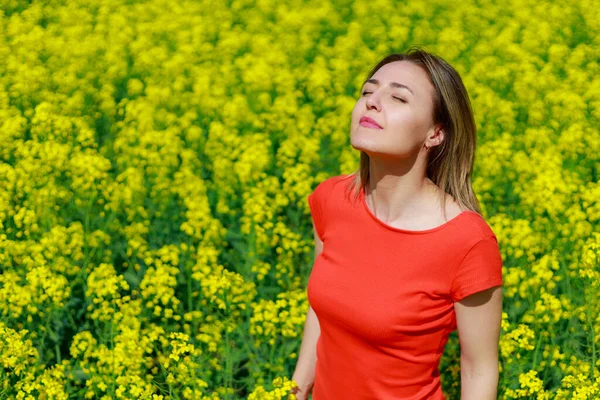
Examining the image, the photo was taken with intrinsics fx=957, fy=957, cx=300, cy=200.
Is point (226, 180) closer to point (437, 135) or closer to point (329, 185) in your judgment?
point (329, 185)

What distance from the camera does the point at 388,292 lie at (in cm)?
252

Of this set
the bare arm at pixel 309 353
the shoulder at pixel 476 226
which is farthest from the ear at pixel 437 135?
the bare arm at pixel 309 353

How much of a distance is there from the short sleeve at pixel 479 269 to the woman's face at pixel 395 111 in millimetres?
308

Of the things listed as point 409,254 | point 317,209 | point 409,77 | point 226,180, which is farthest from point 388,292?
point 226,180

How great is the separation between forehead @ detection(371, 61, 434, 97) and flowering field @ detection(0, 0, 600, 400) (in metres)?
1.06

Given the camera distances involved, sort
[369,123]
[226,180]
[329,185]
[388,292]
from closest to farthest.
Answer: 1. [369,123]
2. [388,292]
3. [329,185]
4. [226,180]

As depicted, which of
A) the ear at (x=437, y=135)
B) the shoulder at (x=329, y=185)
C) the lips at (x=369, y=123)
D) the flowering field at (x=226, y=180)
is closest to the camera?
the lips at (x=369, y=123)

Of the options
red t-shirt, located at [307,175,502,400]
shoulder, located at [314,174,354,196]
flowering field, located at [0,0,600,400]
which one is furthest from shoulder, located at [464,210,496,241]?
flowering field, located at [0,0,600,400]

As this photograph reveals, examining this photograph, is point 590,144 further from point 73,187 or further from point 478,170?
point 73,187

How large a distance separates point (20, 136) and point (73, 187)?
33.1 inches

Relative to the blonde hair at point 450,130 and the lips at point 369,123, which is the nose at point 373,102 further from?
the blonde hair at point 450,130

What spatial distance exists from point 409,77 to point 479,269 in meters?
0.53

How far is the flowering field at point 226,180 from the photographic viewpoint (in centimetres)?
398

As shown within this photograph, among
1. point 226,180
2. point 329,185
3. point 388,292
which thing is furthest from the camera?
point 226,180
